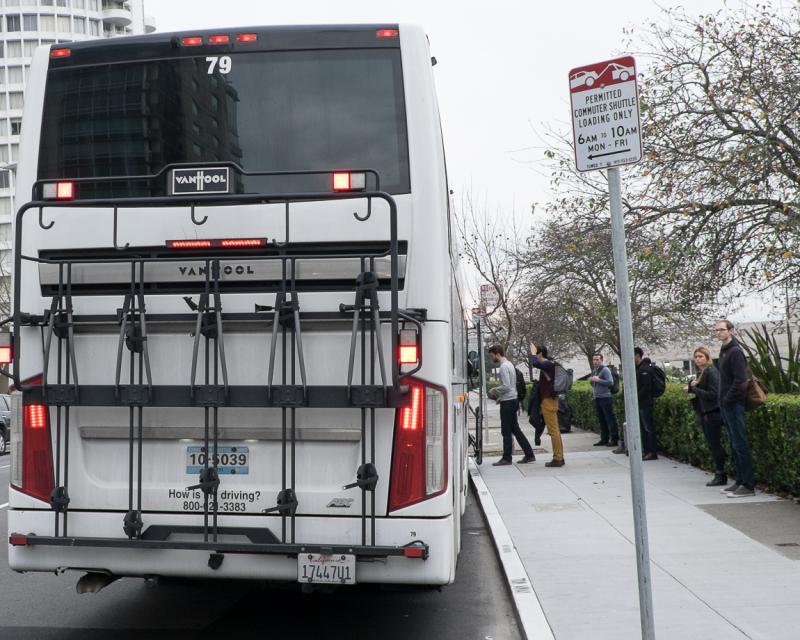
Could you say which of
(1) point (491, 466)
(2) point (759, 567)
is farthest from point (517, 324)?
(2) point (759, 567)

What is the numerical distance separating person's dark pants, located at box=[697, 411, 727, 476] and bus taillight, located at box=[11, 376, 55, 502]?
853cm

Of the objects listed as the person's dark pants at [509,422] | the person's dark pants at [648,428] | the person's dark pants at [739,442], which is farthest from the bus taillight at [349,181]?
the person's dark pants at [648,428]

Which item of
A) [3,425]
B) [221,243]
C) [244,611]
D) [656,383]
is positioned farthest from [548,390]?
[3,425]

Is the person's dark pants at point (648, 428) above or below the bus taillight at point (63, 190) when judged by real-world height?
below

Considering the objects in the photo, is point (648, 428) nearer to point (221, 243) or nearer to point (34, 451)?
point (221, 243)

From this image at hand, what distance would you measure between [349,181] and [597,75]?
4.75 feet

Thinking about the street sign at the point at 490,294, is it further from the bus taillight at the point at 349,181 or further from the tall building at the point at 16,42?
the tall building at the point at 16,42

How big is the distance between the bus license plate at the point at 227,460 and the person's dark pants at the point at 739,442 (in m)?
6.87

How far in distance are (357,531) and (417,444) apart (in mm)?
564

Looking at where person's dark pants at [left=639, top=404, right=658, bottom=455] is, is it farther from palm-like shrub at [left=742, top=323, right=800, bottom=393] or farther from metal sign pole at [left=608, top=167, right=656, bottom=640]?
metal sign pole at [left=608, top=167, right=656, bottom=640]

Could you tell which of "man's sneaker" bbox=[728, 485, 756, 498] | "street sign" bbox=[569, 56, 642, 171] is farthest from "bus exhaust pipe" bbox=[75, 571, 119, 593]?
"man's sneaker" bbox=[728, 485, 756, 498]

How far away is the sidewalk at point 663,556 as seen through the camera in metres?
6.36

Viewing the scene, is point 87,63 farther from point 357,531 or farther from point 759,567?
point 759,567

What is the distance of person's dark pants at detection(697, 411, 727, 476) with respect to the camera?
478 inches
